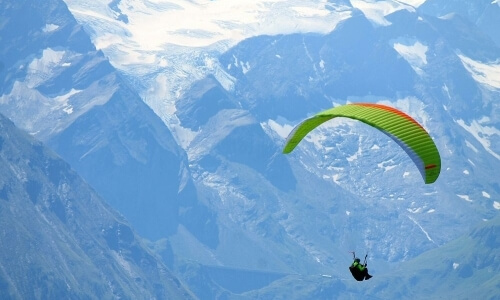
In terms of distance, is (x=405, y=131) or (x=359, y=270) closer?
(x=359, y=270)

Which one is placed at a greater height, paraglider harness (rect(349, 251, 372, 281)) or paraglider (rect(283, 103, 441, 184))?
paraglider (rect(283, 103, 441, 184))

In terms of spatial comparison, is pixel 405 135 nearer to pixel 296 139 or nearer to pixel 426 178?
pixel 426 178

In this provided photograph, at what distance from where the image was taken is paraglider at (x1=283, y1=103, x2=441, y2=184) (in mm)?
89500

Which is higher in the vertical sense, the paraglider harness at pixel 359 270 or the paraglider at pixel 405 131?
the paraglider at pixel 405 131

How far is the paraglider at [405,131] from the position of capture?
89500 millimetres

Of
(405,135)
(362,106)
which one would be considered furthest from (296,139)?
(405,135)

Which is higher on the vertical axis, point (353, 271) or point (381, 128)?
point (381, 128)

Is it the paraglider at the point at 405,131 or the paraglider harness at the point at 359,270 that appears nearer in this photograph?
the paraglider harness at the point at 359,270

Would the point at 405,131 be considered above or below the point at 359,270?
above

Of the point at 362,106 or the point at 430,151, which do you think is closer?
the point at 430,151

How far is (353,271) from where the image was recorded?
88.7m

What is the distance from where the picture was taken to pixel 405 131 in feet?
298

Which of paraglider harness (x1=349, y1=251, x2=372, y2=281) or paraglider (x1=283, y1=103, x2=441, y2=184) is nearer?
paraglider harness (x1=349, y1=251, x2=372, y2=281)

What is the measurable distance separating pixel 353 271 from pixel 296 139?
54.9 feet
